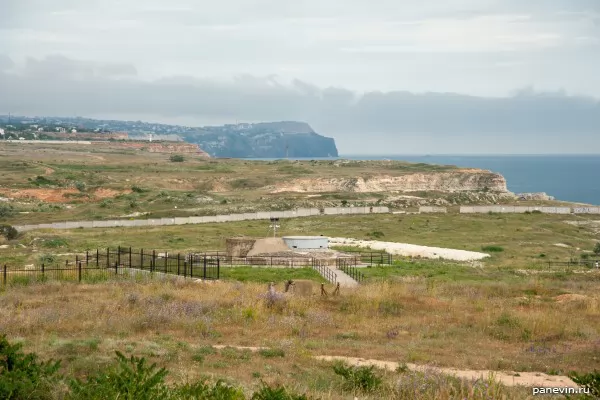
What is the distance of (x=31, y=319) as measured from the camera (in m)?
18.2

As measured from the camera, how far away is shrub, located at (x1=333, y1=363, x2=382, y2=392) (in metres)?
11.9

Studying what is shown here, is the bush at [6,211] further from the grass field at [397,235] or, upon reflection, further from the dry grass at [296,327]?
the dry grass at [296,327]

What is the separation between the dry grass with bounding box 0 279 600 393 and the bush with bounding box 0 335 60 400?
294 centimetres

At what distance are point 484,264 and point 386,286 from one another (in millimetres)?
18284

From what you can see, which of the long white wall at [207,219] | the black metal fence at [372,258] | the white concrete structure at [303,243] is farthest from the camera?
the long white wall at [207,219]

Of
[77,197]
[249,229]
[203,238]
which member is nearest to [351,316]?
[203,238]

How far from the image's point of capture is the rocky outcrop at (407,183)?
110438mm

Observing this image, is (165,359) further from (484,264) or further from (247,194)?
(247,194)

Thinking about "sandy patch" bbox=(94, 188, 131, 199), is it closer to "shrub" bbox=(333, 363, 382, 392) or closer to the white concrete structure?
the white concrete structure

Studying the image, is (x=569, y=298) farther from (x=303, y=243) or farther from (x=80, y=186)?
(x=80, y=186)

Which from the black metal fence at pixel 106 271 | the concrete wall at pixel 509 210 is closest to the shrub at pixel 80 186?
the concrete wall at pixel 509 210

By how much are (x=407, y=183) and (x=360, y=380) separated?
10992 centimetres

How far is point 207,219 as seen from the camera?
67.8m

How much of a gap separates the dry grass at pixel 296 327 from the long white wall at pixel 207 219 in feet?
125
